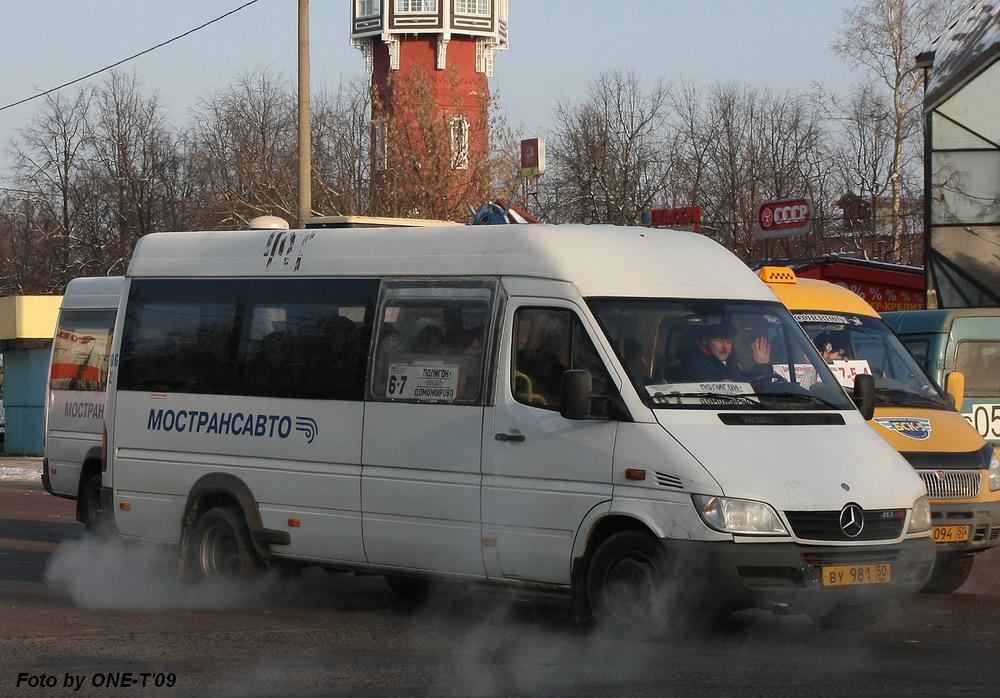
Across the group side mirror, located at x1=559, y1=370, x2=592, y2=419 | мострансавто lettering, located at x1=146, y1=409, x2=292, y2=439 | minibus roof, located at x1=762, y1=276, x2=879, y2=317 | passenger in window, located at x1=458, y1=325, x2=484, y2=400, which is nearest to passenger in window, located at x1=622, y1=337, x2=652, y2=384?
side mirror, located at x1=559, y1=370, x2=592, y2=419

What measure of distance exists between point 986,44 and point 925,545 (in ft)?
74.5

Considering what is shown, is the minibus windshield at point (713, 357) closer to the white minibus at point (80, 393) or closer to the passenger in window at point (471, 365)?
the passenger in window at point (471, 365)

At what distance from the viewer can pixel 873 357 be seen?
487 inches

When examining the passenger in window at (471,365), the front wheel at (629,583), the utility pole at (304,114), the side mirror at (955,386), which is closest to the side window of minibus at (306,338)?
the passenger in window at (471,365)

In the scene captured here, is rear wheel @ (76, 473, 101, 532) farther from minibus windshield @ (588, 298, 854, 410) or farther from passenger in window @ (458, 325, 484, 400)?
minibus windshield @ (588, 298, 854, 410)

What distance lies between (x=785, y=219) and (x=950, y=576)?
95.3ft

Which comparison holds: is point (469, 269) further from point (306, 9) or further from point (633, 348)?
point (306, 9)

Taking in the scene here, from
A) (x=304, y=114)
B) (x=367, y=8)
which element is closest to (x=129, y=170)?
(x=367, y=8)

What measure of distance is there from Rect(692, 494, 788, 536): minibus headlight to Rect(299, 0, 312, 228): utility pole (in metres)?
13.4

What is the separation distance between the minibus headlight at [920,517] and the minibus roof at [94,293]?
1005cm

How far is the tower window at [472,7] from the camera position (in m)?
71.4

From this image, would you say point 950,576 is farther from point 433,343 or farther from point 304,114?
point 304,114

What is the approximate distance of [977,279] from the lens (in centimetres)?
2988

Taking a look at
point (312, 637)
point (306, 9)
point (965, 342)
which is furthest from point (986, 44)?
point (312, 637)
